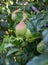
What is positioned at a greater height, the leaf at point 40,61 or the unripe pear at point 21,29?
the unripe pear at point 21,29

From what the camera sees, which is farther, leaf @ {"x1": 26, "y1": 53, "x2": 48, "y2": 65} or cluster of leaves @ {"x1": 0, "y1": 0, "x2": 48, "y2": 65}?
cluster of leaves @ {"x1": 0, "y1": 0, "x2": 48, "y2": 65}

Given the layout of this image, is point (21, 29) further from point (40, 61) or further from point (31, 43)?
point (40, 61)

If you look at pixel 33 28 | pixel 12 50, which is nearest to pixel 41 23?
pixel 33 28

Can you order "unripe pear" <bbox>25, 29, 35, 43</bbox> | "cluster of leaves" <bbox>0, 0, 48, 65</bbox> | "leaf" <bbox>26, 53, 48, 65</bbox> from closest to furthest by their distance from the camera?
1. "leaf" <bbox>26, 53, 48, 65</bbox>
2. "cluster of leaves" <bbox>0, 0, 48, 65</bbox>
3. "unripe pear" <bbox>25, 29, 35, 43</bbox>

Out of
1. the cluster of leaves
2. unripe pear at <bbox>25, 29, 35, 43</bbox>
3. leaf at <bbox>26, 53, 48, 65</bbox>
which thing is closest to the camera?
leaf at <bbox>26, 53, 48, 65</bbox>

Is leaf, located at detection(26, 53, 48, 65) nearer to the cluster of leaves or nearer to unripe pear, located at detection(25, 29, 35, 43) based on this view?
the cluster of leaves

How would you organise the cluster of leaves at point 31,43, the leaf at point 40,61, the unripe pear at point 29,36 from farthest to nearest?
the unripe pear at point 29,36 → the cluster of leaves at point 31,43 → the leaf at point 40,61

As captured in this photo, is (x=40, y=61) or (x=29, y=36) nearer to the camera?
(x=40, y=61)

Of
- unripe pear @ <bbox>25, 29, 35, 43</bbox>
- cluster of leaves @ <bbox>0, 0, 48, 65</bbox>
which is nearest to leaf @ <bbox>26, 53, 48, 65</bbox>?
cluster of leaves @ <bbox>0, 0, 48, 65</bbox>

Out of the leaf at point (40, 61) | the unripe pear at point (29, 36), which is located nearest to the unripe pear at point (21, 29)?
the unripe pear at point (29, 36)

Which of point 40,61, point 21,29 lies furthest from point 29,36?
point 40,61

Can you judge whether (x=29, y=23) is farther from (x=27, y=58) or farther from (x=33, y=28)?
(x=27, y=58)

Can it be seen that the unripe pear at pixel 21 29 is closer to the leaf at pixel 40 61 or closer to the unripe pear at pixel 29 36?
the unripe pear at pixel 29 36

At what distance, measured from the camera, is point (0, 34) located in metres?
2.01
